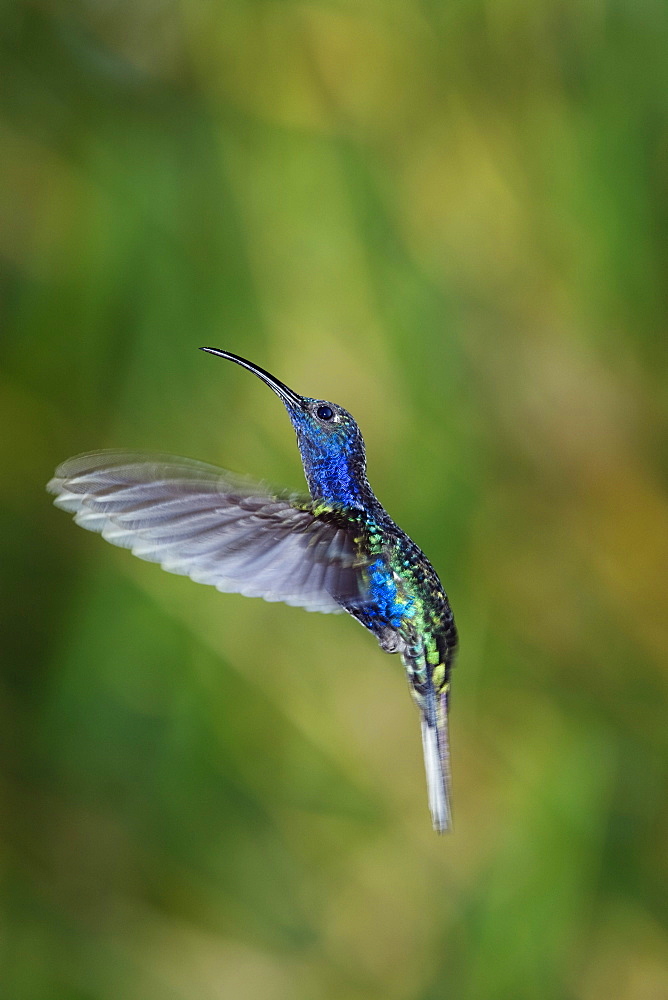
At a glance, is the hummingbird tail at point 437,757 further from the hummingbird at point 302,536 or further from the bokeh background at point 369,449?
the bokeh background at point 369,449

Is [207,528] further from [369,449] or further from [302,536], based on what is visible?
[369,449]

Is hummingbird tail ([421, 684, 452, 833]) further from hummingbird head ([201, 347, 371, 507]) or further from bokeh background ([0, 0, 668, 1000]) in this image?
bokeh background ([0, 0, 668, 1000])

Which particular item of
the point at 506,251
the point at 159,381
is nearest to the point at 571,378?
the point at 506,251

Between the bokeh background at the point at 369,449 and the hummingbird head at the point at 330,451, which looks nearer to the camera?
the hummingbird head at the point at 330,451

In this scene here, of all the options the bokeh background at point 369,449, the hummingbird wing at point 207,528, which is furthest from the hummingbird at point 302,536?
the bokeh background at point 369,449

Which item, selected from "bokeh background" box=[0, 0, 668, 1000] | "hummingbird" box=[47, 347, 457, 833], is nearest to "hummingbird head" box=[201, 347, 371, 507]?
"hummingbird" box=[47, 347, 457, 833]

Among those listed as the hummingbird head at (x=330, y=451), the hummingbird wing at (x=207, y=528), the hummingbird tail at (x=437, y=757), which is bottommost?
the hummingbird tail at (x=437, y=757)

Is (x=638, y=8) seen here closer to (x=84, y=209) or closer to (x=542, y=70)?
(x=542, y=70)

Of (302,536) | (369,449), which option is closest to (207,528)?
(302,536)

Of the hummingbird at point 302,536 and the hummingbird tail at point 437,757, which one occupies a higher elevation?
the hummingbird at point 302,536
